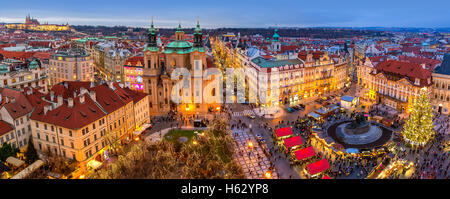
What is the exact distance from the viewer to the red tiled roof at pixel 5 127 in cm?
5400

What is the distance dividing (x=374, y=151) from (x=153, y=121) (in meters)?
53.5

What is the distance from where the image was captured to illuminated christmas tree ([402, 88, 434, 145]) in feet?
197

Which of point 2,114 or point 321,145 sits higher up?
point 2,114

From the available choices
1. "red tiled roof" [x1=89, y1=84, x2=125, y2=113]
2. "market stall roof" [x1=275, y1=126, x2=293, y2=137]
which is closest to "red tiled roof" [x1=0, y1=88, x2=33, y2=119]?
"red tiled roof" [x1=89, y1=84, x2=125, y2=113]

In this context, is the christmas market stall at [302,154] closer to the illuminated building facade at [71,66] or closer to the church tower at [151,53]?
the church tower at [151,53]

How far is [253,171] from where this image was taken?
53.5m

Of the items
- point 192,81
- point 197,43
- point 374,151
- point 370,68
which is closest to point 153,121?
point 192,81

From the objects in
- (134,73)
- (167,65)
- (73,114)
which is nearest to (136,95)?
(167,65)

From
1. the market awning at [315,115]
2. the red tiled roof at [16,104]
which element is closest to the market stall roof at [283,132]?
the market awning at [315,115]

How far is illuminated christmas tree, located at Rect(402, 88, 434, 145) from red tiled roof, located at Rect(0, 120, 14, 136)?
78446 millimetres
